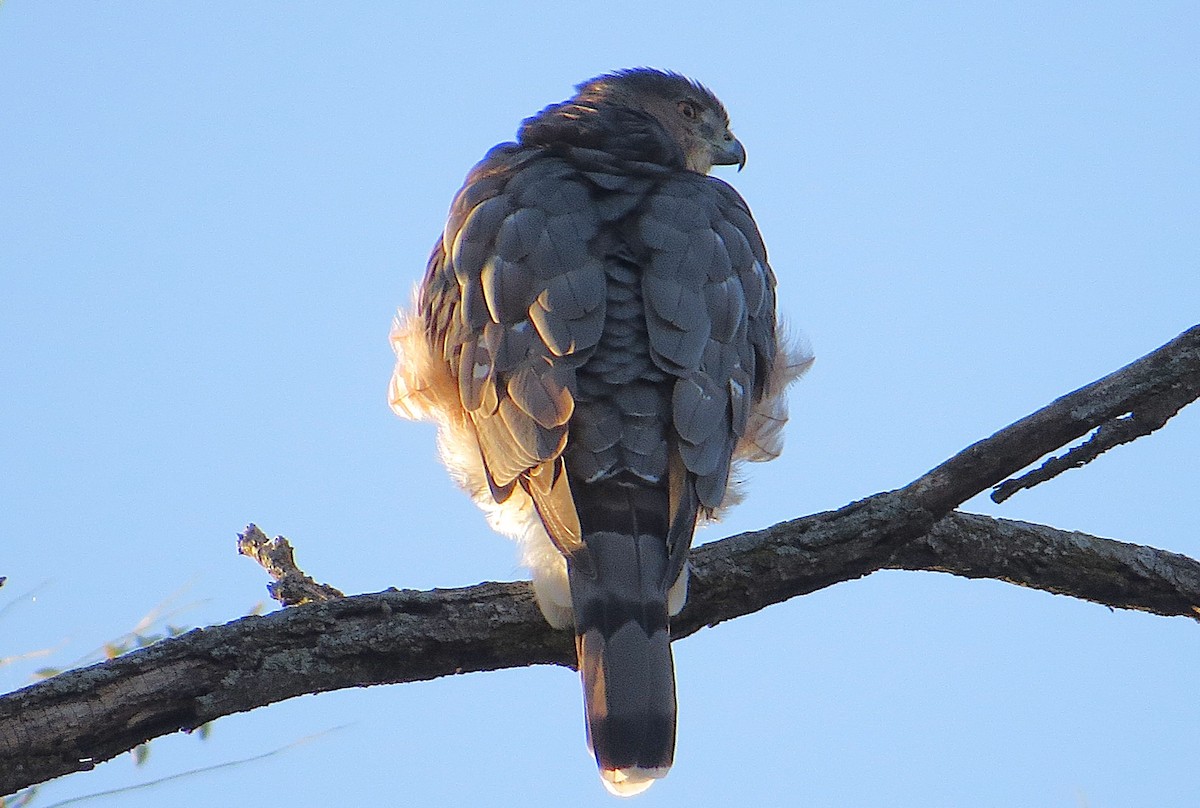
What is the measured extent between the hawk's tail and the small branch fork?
20 cm

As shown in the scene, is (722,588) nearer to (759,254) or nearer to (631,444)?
(631,444)

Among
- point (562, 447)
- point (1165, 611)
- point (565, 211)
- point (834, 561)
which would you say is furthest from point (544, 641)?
point (1165, 611)

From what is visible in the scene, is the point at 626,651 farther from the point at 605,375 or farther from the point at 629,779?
the point at 605,375

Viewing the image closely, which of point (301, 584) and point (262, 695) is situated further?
point (301, 584)

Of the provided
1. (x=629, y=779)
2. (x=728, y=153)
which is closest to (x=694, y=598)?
(x=629, y=779)

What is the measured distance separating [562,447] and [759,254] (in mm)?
1467

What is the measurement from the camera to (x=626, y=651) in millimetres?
3377

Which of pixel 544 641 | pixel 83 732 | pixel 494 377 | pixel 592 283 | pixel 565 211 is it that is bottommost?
pixel 83 732

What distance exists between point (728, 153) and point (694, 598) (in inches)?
114

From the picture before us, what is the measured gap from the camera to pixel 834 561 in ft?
12.2

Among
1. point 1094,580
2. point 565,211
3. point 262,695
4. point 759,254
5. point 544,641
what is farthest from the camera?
point 759,254

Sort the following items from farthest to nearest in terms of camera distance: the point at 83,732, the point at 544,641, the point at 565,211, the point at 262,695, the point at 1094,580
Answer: the point at 565,211, the point at 1094,580, the point at 544,641, the point at 262,695, the point at 83,732

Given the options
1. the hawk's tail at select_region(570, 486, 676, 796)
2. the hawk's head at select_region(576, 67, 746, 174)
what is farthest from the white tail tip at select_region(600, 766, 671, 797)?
the hawk's head at select_region(576, 67, 746, 174)

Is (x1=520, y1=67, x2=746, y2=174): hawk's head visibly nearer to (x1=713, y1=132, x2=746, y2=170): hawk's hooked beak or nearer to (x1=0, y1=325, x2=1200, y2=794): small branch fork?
(x1=713, y1=132, x2=746, y2=170): hawk's hooked beak
